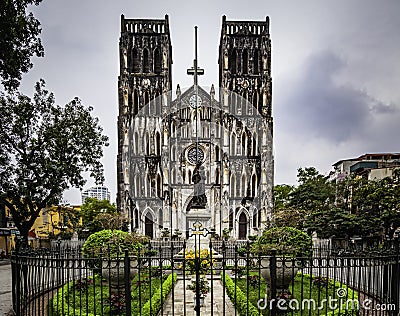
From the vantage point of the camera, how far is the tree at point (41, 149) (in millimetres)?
20078

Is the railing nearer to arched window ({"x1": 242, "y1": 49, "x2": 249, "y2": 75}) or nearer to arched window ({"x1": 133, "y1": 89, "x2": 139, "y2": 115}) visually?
arched window ({"x1": 133, "y1": 89, "x2": 139, "y2": 115})

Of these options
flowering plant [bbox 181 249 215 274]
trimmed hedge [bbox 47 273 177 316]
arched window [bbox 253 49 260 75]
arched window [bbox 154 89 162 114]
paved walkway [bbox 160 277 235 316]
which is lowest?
paved walkway [bbox 160 277 235 316]

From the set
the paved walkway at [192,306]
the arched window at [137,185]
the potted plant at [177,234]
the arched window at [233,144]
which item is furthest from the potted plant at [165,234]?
the paved walkway at [192,306]

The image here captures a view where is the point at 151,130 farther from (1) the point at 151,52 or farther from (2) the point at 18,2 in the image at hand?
(2) the point at 18,2

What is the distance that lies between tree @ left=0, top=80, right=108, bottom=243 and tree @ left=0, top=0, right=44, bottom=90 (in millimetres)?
8646

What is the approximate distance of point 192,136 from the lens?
38.7 m

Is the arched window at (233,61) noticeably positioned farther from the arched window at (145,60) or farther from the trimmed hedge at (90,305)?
the trimmed hedge at (90,305)

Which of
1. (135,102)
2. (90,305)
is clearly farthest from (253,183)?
(90,305)

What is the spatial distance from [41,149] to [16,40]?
35.0 ft

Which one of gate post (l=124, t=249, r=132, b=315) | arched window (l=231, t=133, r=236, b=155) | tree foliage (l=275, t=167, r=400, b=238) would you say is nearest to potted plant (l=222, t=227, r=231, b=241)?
tree foliage (l=275, t=167, r=400, b=238)

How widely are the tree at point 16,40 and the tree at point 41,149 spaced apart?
8.65m

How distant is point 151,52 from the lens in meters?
40.6

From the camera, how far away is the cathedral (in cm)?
3738

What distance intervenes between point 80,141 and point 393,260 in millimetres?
17956
